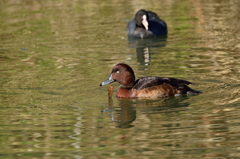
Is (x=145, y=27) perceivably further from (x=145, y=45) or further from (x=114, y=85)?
(x=114, y=85)

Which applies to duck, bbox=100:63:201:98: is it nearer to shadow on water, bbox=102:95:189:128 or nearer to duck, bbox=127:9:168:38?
shadow on water, bbox=102:95:189:128

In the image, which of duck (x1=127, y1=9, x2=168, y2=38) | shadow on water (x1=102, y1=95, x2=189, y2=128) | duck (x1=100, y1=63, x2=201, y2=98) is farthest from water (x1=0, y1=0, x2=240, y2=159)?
duck (x1=127, y1=9, x2=168, y2=38)

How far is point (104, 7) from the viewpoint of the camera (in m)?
21.2

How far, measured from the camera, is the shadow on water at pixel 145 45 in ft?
42.9

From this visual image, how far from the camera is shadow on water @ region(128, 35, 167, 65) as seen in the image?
42.9 feet

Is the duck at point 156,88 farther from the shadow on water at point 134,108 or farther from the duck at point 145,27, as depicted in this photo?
the duck at point 145,27

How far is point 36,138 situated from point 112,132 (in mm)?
1224

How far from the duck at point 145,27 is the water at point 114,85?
14.2 inches

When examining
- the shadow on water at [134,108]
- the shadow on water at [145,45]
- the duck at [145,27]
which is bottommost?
the shadow on water at [134,108]

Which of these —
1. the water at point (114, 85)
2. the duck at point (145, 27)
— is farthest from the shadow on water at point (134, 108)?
the duck at point (145, 27)

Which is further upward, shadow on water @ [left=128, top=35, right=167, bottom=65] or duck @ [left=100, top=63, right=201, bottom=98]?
shadow on water @ [left=128, top=35, right=167, bottom=65]

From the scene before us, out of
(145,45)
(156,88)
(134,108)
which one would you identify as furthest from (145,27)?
(134,108)

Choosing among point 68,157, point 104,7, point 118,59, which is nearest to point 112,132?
point 68,157

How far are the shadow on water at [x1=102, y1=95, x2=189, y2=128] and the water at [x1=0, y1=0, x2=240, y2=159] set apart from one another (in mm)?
19
